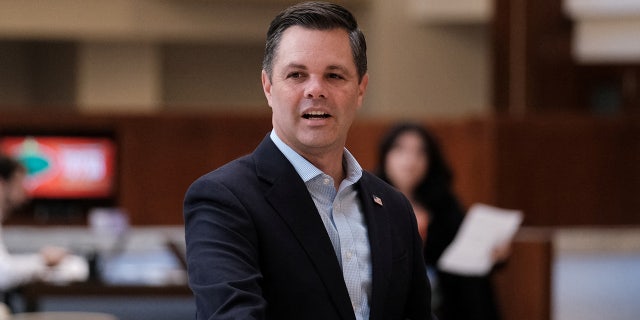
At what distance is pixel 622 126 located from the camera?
11.2 m

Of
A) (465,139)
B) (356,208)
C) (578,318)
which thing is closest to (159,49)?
(465,139)

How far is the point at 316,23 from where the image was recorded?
5.32 ft

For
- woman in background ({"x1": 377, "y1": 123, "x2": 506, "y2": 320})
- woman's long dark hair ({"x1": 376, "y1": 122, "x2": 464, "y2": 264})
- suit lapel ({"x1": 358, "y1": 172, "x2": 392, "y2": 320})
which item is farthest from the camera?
woman's long dark hair ({"x1": 376, "y1": 122, "x2": 464, "y2": 264})

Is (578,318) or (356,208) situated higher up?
(356,208)

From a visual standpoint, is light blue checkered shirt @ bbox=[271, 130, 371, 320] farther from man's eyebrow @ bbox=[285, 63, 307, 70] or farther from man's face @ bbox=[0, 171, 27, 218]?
man's face @ bbox=[0, 171, 27, 218]

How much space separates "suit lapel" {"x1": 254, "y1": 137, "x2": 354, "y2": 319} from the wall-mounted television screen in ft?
34.9

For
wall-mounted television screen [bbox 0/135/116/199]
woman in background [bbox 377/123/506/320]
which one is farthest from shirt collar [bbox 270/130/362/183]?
wall-mounted television screen [bbox 0/135/116/199]

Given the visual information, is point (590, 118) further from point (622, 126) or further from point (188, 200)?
point (188, 200)

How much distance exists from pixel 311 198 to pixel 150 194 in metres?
10.5

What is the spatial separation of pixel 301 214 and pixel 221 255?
0.15m

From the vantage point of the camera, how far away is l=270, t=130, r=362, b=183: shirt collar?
1.69 meters

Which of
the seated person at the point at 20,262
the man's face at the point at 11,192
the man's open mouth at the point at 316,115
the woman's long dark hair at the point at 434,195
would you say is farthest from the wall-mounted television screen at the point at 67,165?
the man's open mouth at the point at 316,115

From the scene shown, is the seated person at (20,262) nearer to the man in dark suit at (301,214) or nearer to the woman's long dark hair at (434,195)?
the woman's long dark hair at (434,195)

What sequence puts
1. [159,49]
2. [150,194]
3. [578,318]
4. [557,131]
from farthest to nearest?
[159,49], [150,194], [557,131], [578,318]
